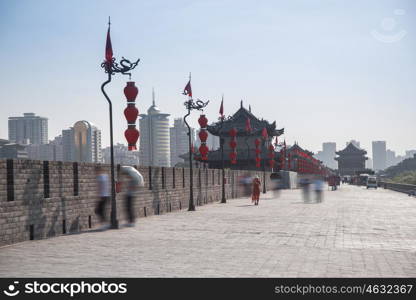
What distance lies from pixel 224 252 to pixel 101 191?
22.3ft

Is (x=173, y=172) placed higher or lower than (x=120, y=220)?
higher

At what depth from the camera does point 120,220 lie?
16.6 m

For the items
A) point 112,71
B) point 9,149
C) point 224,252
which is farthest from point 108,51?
point 9,149

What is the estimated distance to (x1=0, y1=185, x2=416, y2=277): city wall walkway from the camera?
24.6 feet

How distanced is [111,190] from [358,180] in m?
73.6

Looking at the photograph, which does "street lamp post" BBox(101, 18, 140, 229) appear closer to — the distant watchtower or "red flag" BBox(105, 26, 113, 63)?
"red flag" BBox(105, 26, 113, 63)

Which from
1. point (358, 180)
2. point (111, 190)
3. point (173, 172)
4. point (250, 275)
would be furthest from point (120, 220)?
point (358, 180)

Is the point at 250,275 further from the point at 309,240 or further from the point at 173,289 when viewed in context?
the point at 309,240

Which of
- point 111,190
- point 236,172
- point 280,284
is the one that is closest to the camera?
point 280,284

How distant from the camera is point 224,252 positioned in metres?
9.44

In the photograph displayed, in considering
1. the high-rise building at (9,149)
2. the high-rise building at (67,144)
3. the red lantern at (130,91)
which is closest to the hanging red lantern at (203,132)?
the red lantern at (130,91)

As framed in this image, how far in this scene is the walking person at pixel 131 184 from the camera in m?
15.8

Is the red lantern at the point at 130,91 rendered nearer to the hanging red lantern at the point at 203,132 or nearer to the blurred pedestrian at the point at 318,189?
the hanging red lantern at the point at 203,132

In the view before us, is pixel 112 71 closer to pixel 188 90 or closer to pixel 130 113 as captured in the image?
pixel 130 113
